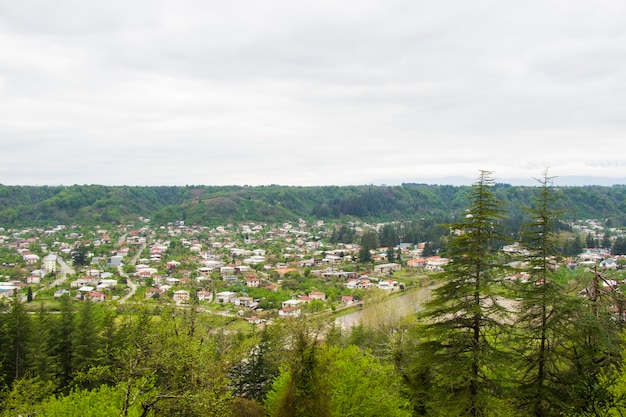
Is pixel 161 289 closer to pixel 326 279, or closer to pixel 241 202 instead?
pixel 326 279

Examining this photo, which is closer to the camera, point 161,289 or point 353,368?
point 353,368

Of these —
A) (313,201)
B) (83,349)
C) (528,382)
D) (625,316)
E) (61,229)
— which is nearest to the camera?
(528,382)

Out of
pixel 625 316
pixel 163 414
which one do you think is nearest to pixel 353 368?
pixel 163 414

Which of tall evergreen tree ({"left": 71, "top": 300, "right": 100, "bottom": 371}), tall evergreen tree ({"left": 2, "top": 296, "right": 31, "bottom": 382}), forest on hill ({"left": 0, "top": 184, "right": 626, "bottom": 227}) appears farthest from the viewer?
forest on hill ({"left": 0, "top": 184, "right": 626, "bottom": 227})

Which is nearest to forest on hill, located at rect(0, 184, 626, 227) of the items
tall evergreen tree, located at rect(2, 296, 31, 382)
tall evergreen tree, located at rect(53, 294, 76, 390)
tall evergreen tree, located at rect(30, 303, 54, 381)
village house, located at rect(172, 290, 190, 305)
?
village house, located at rect(172, 290, 190, 305)

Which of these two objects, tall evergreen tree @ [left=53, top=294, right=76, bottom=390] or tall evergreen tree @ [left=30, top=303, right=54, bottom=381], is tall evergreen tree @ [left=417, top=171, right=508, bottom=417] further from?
tall evergreen tree @ [left=53, top=294, right=76, bottom=390]

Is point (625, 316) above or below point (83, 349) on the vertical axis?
above
